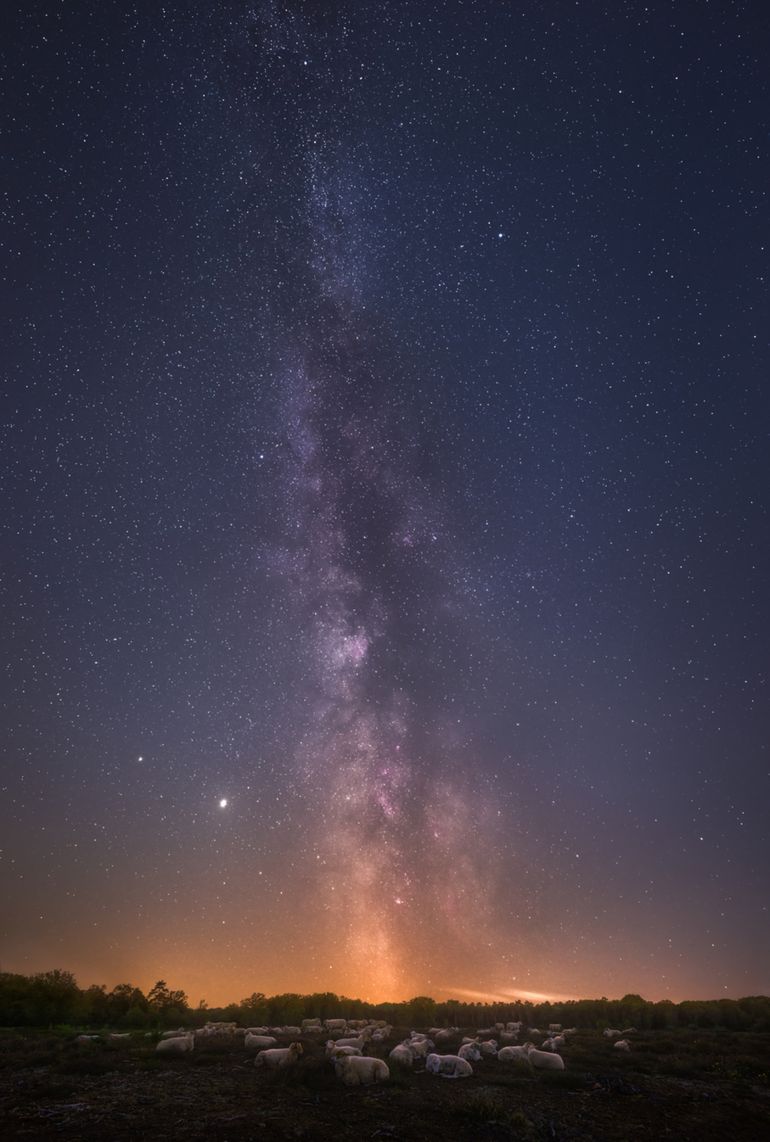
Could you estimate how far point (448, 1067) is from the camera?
17547 millimetres

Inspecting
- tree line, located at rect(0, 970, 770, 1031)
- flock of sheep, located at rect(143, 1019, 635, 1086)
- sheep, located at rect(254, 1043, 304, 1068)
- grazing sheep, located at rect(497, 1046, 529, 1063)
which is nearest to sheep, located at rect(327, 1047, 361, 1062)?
flock of sheep, located at rect(143, 1019, 635, 1086)

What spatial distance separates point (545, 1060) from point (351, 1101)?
34.5 feet

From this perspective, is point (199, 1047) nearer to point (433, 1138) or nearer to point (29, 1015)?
point (433, 1138)

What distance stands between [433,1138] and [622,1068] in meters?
14.8

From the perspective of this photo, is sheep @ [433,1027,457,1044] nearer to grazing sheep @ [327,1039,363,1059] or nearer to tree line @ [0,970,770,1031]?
grazing sheep @ [327,1039,363,1059]

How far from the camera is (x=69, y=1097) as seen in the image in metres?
12.5

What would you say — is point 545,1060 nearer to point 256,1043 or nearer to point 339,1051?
point 339,1051

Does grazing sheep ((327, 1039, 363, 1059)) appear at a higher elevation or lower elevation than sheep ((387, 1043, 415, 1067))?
higher

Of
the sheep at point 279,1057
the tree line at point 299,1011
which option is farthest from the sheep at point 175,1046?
the tree line at point 299,1011

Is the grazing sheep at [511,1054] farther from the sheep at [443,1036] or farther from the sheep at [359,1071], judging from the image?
the sheep at [443,1036]

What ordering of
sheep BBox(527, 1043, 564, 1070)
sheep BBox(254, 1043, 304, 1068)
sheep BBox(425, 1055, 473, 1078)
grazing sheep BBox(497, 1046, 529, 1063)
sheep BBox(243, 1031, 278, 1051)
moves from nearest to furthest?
1. sheep BBox(254, 1043, 304, 1068)
2. sheep BBox(425, 1055, 473, 1078)
3. sheep BBox(527, 1043, 564, 1070)
4. grazing sheep BBox(497, 1046, 529, 1063)
5. sheep BBox(243, 1031, 278, 1051)

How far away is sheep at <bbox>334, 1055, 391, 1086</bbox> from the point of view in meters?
15.2

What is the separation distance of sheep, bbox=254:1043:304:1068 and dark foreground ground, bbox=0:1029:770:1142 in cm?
54

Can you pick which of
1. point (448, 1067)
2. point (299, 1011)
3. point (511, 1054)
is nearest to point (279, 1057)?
point (448, 1067)
